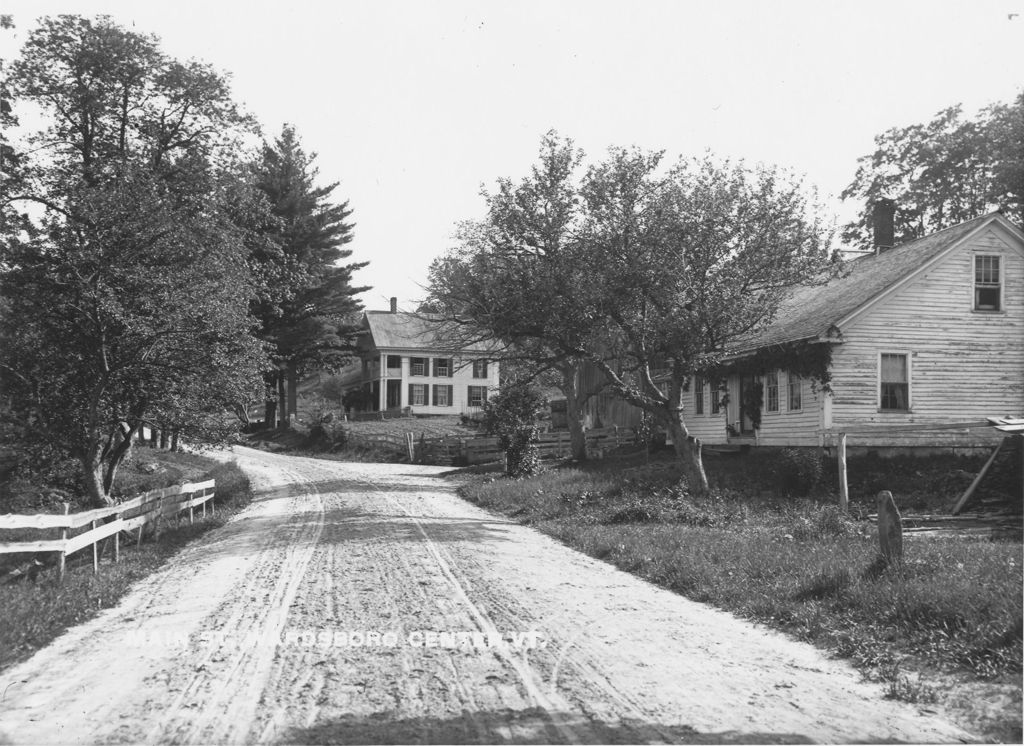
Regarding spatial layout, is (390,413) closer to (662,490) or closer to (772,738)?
(662,490)

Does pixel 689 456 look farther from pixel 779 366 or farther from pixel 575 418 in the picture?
pixel 575 418

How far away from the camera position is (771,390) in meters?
25.4

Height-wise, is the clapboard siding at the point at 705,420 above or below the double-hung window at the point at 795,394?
below

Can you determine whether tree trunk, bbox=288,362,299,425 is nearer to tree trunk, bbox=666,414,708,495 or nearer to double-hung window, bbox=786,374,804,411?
double-hung window, bbox=786,374,804,411

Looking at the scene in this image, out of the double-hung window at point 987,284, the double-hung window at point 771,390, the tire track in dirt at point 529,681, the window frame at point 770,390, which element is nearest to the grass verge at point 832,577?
the tire track in dirt at point 529,681

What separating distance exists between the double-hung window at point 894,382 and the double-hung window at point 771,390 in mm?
3152

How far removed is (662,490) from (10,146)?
17865mm

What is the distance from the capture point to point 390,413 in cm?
5831

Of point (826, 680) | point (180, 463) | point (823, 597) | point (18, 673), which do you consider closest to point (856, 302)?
point (823, 597)

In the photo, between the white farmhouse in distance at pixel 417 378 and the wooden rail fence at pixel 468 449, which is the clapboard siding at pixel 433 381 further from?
the wooden rail fence at pixel 468 449

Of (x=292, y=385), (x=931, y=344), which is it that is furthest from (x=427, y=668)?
(x=292, y=385)

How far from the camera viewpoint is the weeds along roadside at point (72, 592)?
24.2 ft

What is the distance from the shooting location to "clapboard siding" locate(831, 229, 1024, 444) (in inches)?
888

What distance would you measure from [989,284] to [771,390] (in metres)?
6.51
